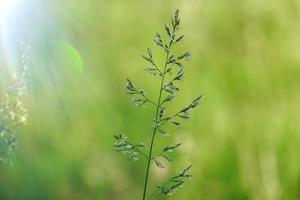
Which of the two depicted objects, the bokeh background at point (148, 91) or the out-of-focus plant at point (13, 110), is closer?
the out-of-focus plant at point (13, 110)

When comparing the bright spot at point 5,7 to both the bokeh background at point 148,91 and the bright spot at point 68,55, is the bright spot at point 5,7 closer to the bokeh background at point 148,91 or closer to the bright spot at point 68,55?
the bokeh background at point 148,91

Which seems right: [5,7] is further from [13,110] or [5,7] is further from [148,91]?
[148,91]

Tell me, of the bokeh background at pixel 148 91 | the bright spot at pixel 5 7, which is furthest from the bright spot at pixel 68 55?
the bright spot at pixel 5 7

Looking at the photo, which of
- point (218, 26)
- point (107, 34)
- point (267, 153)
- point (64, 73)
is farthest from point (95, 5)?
point (267, 153)

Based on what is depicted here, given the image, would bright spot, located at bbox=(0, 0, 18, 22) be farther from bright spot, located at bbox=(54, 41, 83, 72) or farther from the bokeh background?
bright spot, located at bbox=(54, 41, 83, 72)

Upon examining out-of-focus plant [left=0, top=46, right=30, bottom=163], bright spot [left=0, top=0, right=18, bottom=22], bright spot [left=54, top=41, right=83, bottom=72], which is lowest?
out-of-focus plant [left=0, top=46, right=30, bottom=163]

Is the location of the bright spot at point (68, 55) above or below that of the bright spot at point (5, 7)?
below

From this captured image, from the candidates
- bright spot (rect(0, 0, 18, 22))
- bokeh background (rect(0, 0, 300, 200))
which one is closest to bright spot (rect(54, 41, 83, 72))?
bokeh background (rect(0, 0, 300, 200))
